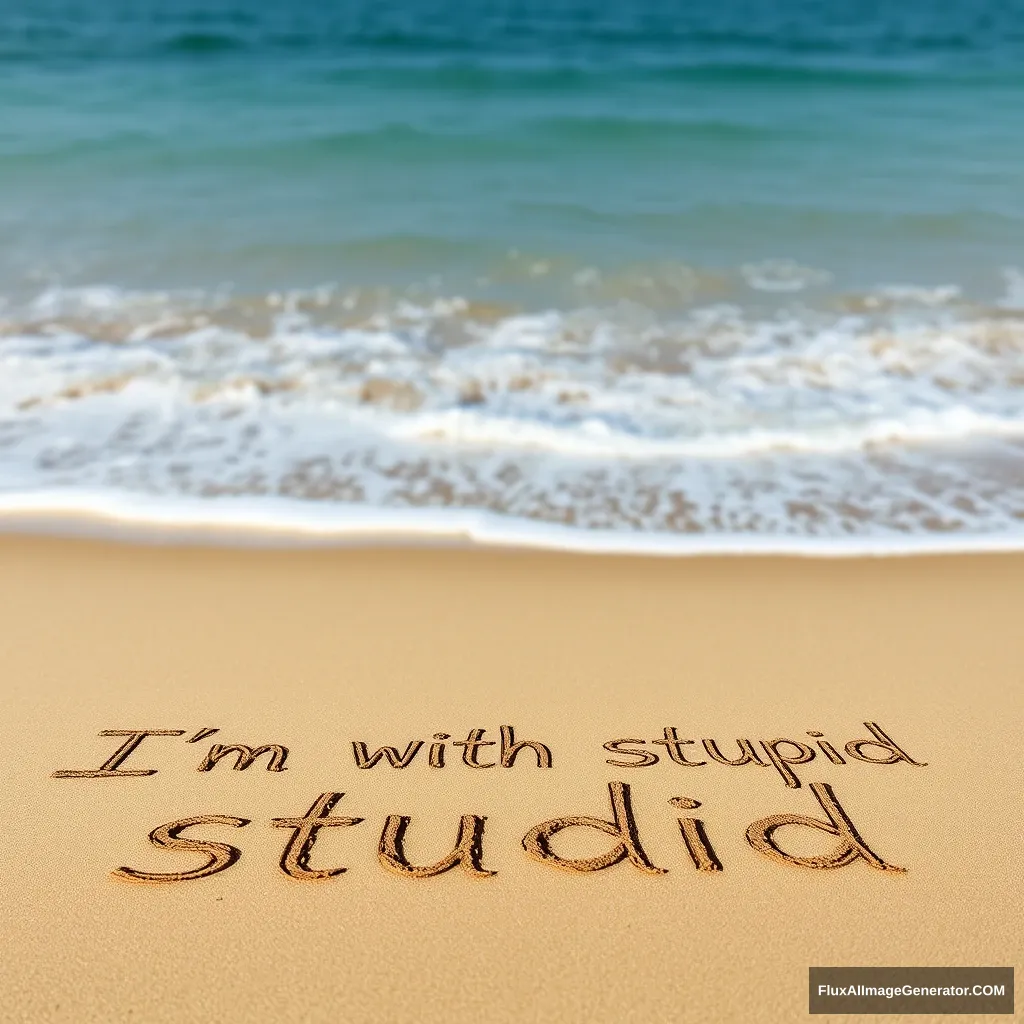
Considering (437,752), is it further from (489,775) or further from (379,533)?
(379,533)

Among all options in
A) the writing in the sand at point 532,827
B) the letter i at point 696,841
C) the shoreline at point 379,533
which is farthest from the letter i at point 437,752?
the shoreline at point 379,533

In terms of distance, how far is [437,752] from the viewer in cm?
200

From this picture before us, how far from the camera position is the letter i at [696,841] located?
5.49 ft

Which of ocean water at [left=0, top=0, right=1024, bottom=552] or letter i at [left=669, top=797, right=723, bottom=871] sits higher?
ocean water at [left=0, top=0, right=1024, bottom=552]

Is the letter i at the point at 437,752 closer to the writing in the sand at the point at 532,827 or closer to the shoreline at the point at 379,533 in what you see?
the writing in the sand at the point at 532,827

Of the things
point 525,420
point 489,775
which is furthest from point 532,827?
point 525,420

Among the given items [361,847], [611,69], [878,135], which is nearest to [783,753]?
[361,847]

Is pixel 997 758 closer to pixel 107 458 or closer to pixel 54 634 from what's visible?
pixel 54 634

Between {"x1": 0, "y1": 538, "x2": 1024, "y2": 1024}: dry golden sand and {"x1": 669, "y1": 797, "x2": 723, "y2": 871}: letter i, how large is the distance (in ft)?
0.06

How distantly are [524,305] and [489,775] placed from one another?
400 centimetres

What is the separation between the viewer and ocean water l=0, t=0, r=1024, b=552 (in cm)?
350

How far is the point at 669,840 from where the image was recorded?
173 cm

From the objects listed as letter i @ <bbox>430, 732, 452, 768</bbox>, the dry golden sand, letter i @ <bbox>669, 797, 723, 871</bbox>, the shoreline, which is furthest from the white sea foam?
letter i @ <bbox>669, 797, 723, 871</bbox>

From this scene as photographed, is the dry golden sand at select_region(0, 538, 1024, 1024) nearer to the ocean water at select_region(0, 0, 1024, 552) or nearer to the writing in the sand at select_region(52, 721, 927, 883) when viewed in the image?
the writing in the sand at select_region(52, 721, 927, 883)
